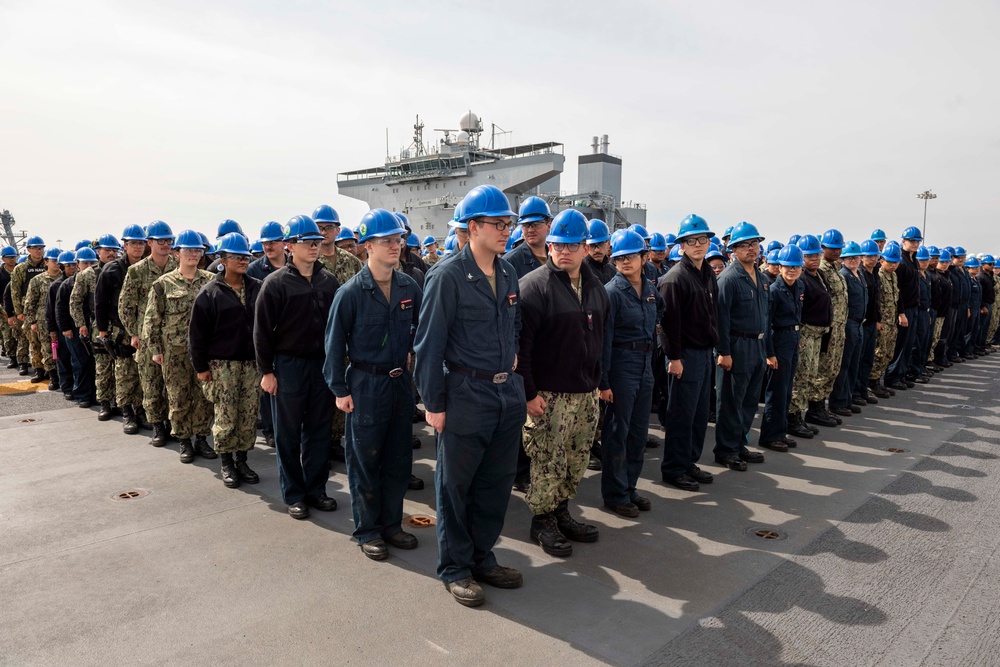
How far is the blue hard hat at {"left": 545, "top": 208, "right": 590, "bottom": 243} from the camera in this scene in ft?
11.9

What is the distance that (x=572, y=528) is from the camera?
3873 mm

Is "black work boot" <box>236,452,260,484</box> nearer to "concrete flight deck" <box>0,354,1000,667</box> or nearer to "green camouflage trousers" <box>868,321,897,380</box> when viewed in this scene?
"concrete flight deck" <box>0,354,1000,667</box>

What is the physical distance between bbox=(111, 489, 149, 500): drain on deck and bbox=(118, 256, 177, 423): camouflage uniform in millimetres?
1422

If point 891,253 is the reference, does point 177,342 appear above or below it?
below

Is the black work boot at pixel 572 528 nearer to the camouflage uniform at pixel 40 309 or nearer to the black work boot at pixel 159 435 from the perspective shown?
the black work boot at pixel 159 435

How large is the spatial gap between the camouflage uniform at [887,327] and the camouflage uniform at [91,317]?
9421mm

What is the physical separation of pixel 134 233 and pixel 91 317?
1.58 m

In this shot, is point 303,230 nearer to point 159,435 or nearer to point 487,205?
point 487,205

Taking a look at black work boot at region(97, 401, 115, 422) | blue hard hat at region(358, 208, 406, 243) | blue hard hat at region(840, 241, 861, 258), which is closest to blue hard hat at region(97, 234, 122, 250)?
black work boot at region(97, 401, 115, 422)

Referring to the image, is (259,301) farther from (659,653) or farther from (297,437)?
(659,653)

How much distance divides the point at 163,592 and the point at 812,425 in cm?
631

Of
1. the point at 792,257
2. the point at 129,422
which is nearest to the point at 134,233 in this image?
the point at 129,422

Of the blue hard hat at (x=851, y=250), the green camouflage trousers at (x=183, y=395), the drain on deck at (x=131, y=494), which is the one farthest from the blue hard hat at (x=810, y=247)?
the drain on deck at (x=131, y=494)

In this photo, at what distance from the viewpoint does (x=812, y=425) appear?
22.3 ft
